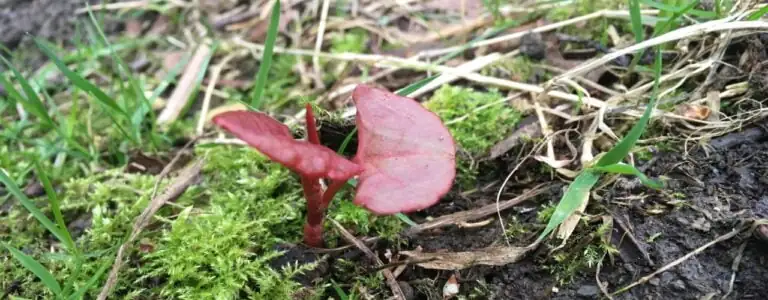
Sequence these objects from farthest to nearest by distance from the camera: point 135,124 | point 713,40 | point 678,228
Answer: point 135,124 < point 713,40 < point 678,228

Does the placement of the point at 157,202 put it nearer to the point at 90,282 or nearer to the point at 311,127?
the point at 90,282

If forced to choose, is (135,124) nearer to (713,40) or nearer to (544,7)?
(544,7)

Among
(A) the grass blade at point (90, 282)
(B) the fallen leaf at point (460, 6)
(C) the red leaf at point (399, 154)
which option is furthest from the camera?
(B) the fallen leaf at point (460, 6)

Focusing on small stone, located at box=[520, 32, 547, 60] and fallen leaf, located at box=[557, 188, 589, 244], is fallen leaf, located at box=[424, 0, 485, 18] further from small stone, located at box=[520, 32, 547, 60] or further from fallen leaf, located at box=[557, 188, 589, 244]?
fallen leaf, located at box=[557, 188, 589, 244]

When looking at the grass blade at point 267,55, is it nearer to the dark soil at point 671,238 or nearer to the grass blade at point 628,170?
the dark soil at point 671,238

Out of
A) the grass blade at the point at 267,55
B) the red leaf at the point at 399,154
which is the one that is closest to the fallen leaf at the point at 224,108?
the grass blade at the point at 267,55

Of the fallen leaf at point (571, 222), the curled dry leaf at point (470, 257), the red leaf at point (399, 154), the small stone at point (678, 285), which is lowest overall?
the small stone at point (678, 285)

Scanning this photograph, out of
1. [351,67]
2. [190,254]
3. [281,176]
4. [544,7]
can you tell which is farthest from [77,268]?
[544,7]
